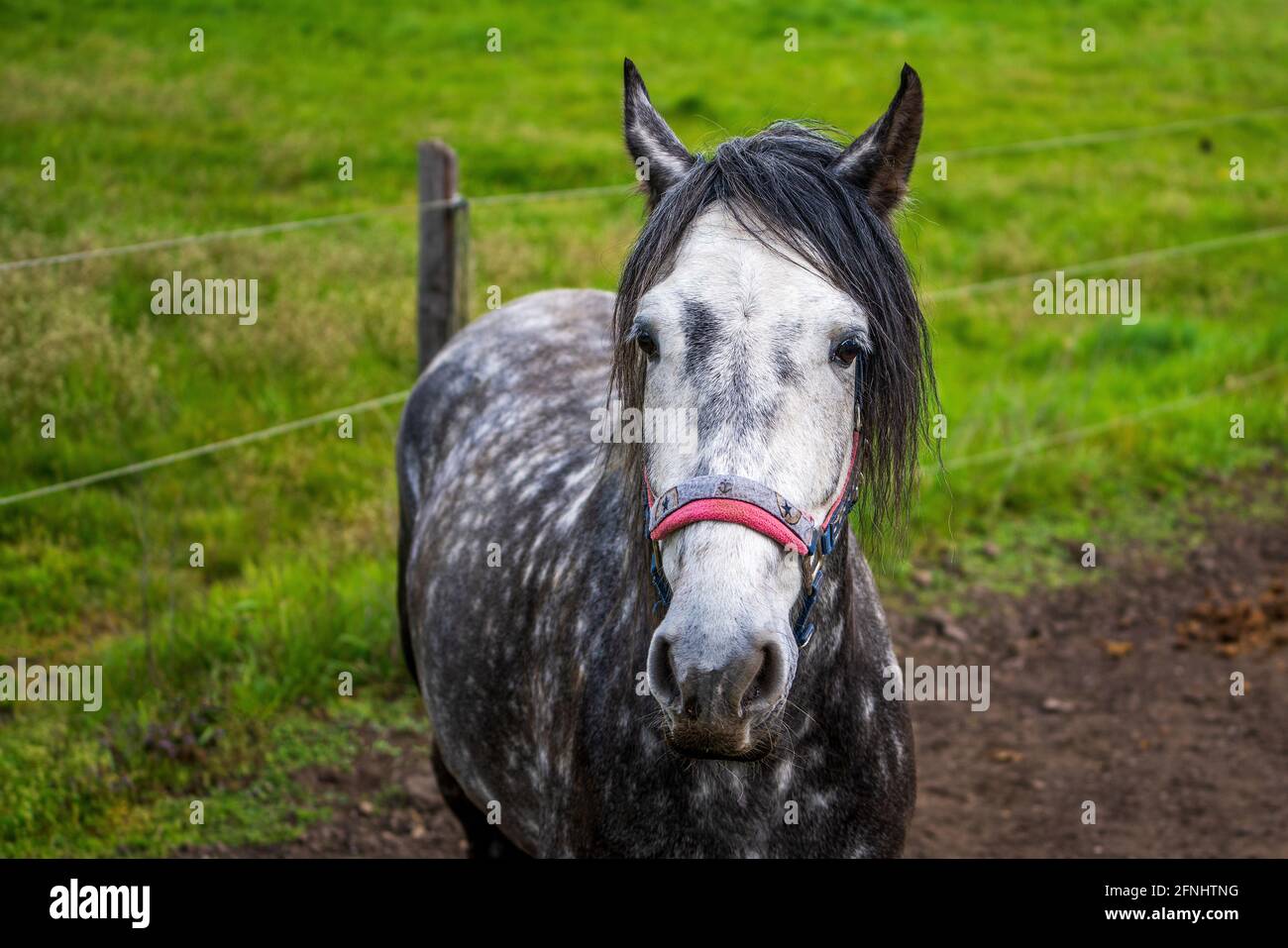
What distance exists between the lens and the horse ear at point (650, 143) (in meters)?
2.61

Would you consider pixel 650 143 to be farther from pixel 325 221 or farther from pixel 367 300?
pixel 367 300

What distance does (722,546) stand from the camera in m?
1.98

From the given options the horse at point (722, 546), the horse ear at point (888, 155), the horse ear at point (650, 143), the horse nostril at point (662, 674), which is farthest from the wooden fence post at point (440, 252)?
the horse nostril at point (662, 674)

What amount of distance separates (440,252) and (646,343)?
3152 mm

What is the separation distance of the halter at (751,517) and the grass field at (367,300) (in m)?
0.83

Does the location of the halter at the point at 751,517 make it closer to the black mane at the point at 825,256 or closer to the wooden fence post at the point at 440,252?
the black mane at the point at 825,256

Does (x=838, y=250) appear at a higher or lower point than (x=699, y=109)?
lower

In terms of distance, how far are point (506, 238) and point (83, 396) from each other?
3.72 metres

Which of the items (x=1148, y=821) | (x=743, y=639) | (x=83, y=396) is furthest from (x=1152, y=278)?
(x=743, y=639)

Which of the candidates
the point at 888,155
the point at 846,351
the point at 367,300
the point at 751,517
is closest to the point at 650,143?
the point at 888,155

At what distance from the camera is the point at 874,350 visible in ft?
7.65

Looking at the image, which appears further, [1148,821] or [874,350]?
[1148,821]
